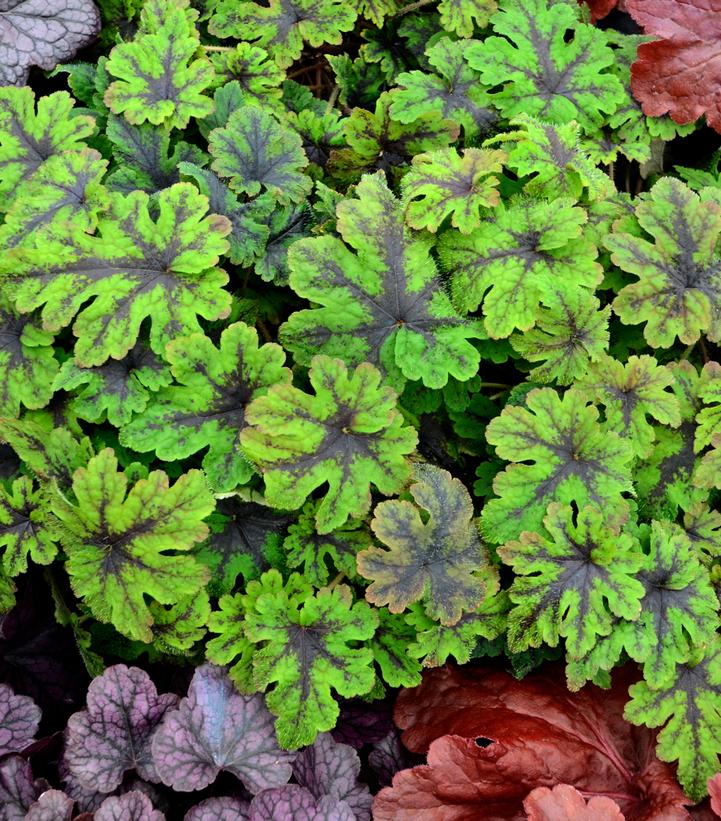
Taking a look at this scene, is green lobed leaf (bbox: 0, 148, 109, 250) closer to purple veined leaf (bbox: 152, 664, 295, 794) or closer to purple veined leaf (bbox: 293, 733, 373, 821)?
purple veined leaf (bbox: 152, 664, 295, 794)

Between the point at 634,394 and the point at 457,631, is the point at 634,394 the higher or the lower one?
the higher one

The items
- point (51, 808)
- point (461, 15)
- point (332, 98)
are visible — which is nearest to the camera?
point (51, 808)

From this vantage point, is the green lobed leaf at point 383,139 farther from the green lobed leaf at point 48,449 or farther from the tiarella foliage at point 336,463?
the green lobed leaf at point 48,449

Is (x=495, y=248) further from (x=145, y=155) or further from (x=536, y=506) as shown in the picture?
(x=145, y=155)

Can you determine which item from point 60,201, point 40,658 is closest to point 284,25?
point 60,201

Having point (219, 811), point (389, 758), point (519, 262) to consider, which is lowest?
point (389, 758)

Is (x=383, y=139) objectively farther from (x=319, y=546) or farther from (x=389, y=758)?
(x=389, y=758)

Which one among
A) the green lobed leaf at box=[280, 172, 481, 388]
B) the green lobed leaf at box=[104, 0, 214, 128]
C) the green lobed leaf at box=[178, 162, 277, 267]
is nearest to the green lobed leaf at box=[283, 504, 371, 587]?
the green lobed leaf at box=[280, 172, 481, 388]

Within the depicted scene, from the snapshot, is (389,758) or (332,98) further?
(332,98)
